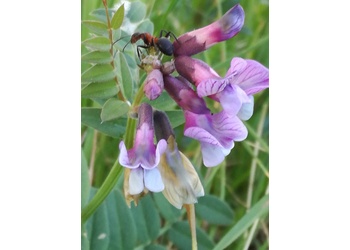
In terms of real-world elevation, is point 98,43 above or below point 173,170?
above

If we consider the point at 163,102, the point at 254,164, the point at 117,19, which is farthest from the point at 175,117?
the point at 254,164

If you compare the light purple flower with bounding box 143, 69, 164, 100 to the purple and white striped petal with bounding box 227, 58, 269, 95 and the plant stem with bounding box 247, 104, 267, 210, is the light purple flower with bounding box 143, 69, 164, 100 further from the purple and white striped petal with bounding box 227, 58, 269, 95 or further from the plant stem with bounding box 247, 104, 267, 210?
the plant stem with bounding box 247, 104, 267, 210

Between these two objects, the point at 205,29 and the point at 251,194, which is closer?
the point at 205,29

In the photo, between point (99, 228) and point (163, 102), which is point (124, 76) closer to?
point (163, 102)

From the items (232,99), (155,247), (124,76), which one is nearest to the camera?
(232,99)

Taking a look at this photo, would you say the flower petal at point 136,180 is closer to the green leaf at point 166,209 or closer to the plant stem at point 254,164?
the green leaf at point 166,209

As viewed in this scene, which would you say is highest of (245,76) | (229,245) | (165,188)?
(245,76)

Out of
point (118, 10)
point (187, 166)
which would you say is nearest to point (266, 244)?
point (187, 166)

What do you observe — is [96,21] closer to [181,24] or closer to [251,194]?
[181,24]
